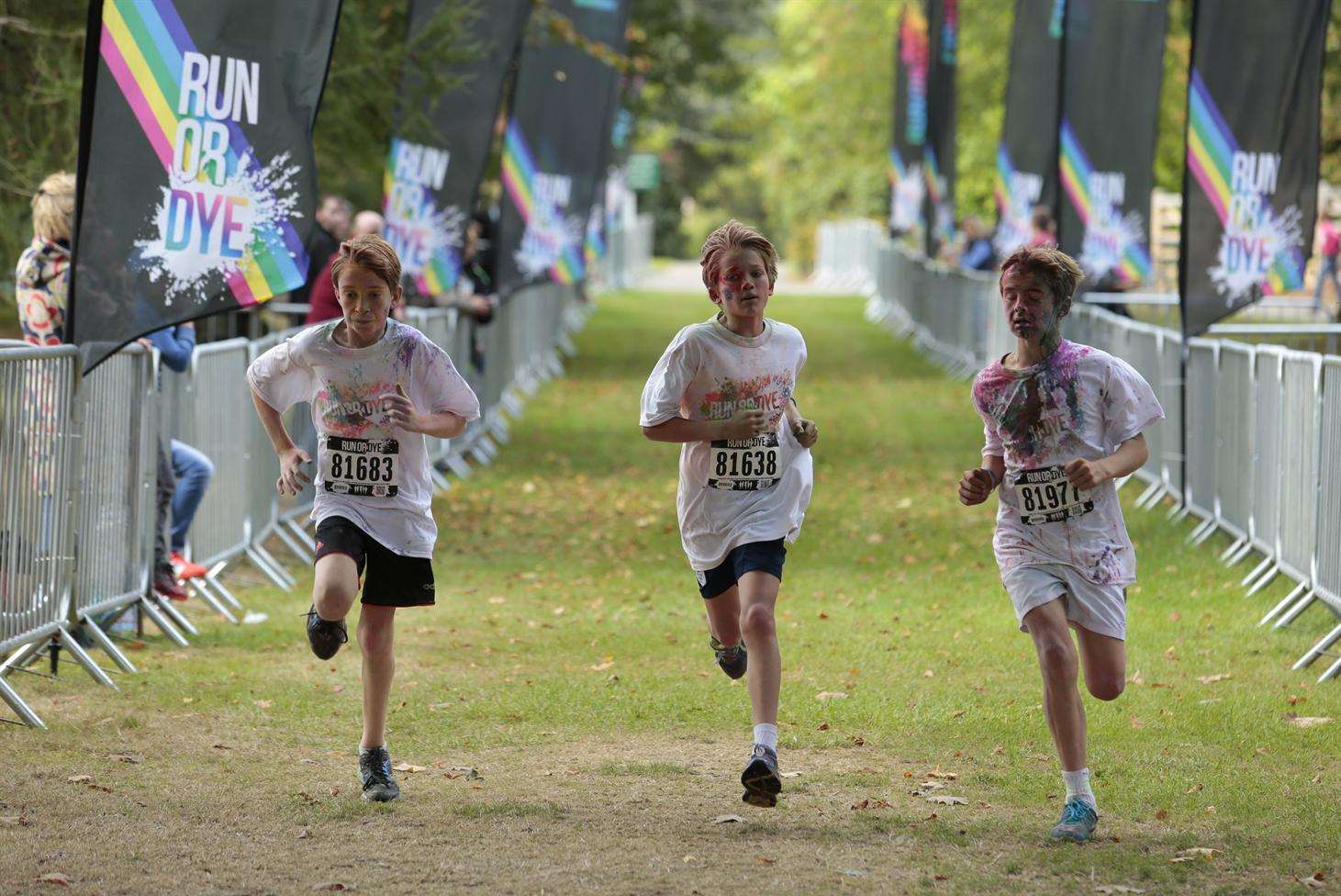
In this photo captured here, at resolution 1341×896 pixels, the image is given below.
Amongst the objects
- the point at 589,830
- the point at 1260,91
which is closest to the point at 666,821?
the point at 589,830

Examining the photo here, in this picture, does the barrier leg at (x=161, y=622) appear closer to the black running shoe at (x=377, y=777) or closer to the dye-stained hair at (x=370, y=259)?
the black running shoe at (x=377, y=777)

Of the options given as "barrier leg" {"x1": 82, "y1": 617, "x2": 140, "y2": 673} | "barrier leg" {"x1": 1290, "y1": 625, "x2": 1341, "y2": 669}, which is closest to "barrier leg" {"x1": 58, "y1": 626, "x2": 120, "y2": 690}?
"barrier leg" {"x1": 82, "y1": 617, "x2": 140, "y2": 673}

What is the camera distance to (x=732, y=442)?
24.8 ft

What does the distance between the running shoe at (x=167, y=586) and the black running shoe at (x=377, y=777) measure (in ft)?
12.7

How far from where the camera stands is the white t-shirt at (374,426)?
23.9 feet

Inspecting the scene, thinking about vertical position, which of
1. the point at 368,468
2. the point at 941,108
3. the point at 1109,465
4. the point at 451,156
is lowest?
the point at 368,468

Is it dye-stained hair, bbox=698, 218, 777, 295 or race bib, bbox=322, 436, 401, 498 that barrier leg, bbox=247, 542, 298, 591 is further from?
dye-stained hair, bbox=698, 218, 777, 295

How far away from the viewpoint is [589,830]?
692 centimetres

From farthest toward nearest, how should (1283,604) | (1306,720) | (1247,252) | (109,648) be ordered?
1. (1247,252)
2. (1283,604)
3. (109,648)
4. (1306,720)

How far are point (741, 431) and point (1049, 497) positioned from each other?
3.76 ft

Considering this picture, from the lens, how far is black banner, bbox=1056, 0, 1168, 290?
2014 cm

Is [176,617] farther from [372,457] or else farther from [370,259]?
[370,259]

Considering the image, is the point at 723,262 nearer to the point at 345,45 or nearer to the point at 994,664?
the point at 994,664

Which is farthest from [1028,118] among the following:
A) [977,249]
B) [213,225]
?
[213,225]
